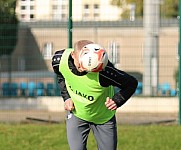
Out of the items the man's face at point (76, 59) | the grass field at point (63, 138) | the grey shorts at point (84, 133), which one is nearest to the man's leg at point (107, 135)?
the grey shorts at point (84, 133)

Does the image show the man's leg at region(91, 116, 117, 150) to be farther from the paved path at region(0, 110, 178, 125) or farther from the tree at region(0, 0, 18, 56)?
the tree at region(0, 0, 18, 56)

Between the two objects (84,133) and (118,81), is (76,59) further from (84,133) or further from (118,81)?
(84,133)

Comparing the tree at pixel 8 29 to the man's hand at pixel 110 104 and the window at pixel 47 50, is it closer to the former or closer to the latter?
the window at pixel 47 50

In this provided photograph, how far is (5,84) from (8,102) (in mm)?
681

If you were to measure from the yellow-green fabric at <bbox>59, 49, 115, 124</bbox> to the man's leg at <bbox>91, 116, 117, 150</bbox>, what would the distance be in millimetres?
55

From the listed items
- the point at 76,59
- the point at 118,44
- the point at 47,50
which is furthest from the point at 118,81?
the point at 47,50

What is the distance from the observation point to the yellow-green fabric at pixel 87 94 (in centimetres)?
650

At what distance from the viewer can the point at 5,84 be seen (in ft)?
45.1

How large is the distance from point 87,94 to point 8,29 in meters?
6.22

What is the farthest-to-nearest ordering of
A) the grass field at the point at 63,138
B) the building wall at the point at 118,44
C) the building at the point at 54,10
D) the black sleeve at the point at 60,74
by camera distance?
the building at the point at 54,10, the building wall at the point at 118,44, the grass field at the point at 63,138, the black sleeve at the point at 60,74

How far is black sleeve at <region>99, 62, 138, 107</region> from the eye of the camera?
6.48 m

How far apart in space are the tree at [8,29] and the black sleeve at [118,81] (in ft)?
20.3

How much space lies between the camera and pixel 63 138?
10.2m

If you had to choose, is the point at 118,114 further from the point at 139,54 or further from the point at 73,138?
the point at 73,138
